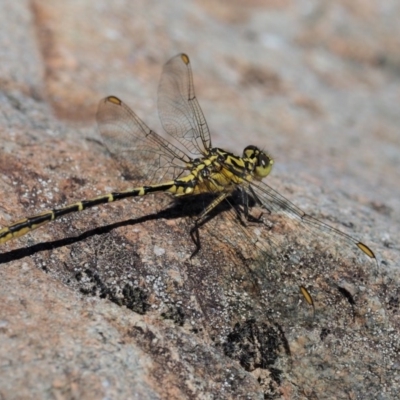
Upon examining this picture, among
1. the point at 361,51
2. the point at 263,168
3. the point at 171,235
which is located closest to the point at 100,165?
the point at 171,235

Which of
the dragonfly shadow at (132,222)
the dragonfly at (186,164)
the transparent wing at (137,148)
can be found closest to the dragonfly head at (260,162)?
the dragonfly at (186,164)

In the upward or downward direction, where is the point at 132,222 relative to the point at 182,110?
downward

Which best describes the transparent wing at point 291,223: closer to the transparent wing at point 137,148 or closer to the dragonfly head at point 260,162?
the dragonfly head at point 260,162

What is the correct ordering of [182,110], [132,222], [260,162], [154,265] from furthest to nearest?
[182,110]
[260,162]
[132,222]
[154,265]

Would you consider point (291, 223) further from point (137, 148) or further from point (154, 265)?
point (137, 148)

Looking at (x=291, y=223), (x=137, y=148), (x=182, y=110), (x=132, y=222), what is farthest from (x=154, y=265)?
(x=182, y=110)

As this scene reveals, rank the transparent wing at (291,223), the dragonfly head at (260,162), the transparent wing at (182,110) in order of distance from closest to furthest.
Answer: the transparent wing at (291,223), the dragonfly head at (260,162), the transparent wing at (182,110)

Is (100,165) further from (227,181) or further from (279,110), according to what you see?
(279,110)
